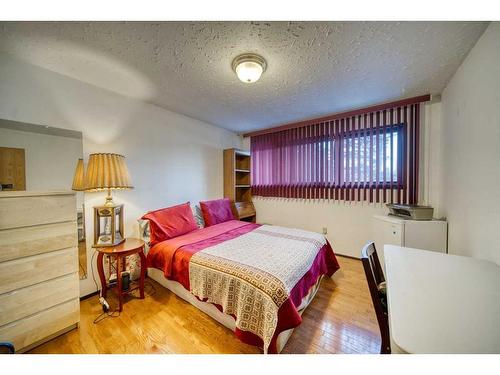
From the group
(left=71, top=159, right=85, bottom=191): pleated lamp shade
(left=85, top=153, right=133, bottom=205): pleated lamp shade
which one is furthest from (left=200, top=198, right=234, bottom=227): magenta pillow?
(left=71, top=159, right=85, bottom=191): pleated lamp shade

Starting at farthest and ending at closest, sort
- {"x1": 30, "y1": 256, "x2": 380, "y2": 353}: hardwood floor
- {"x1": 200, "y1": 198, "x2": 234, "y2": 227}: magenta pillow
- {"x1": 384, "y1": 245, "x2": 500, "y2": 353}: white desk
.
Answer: {"x1": 200, "y1": 198, "x2": 234, "y2": 227}: magenta pillow < {"x1": 30, "y1": 256, "x2": 380, "y2": 353}: hardwood floor < {"x1": 384, "y1": 245, "x2": 500, "y2": 353}: white desk

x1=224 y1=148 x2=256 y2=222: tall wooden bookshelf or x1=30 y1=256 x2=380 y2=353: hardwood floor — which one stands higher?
x1=224 y1=148 x2=256 y2=222: tall wooden bookshelf

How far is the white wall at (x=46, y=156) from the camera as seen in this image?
1.51m

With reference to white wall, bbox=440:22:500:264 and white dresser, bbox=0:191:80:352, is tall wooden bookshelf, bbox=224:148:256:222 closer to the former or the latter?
white dresser, bbox=0:191:80:352

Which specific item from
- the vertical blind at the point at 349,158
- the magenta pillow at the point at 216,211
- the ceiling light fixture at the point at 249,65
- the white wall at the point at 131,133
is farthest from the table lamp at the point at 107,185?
the vertical blind at the point at 349,158

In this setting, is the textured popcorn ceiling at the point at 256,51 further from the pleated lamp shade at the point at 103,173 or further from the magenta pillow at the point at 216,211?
the magenta pillow at the point at 216,211

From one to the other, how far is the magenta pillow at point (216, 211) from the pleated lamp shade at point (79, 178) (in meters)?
1.39

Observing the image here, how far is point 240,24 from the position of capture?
3.81 ft

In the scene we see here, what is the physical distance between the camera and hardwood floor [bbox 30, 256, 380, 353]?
4.17 ft

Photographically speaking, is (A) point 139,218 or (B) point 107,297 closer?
(B) point 107,297

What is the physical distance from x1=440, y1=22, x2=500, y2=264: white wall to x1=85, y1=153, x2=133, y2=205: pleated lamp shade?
2.91 metres

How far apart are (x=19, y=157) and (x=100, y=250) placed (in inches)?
39.7
